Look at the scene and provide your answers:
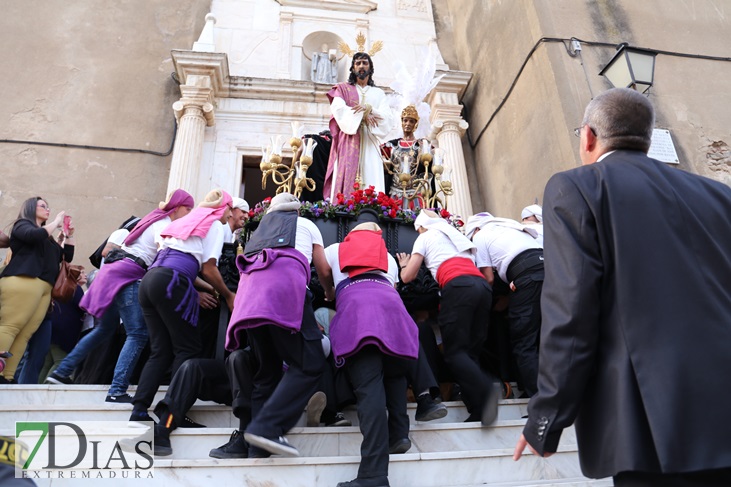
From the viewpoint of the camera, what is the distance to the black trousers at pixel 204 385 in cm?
337

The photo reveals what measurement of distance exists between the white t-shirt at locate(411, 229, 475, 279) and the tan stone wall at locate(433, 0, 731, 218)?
132 inches

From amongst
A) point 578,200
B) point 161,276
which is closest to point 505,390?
point 161,276

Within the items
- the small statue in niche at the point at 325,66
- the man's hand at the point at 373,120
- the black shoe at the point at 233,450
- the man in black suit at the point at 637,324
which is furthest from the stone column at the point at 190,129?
the man in black suit at the point at 637,324

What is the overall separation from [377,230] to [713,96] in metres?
6.33

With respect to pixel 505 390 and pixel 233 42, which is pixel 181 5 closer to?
pixel 233 42

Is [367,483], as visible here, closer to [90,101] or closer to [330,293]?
[330,293]

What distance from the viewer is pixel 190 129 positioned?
894 cm

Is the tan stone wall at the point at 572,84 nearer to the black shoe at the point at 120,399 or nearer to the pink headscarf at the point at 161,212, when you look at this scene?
the pink headscarf at the point at 161,212

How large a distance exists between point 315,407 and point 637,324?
2576 millimetres

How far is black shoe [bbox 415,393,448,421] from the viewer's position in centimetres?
366

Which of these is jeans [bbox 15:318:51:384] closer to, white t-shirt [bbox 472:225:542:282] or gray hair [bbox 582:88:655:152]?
white t-shirt [bbox 472:225:542:282]

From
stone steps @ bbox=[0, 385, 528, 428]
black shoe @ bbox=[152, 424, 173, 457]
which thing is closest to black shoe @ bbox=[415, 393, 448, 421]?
stone steps @ bbox=[0, 385, 528, 428]

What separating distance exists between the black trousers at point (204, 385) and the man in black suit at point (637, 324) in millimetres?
2159

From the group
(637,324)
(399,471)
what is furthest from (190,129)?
(637,324)
